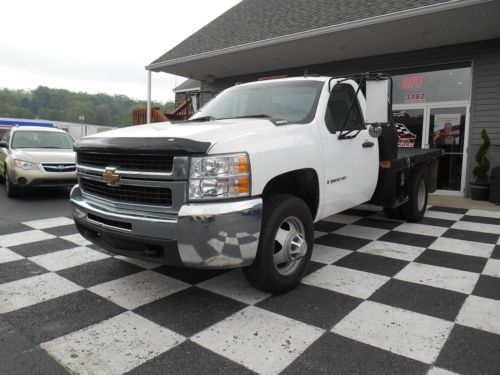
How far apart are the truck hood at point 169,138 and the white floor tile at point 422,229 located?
309cm

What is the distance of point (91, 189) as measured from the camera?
3221 millimetres

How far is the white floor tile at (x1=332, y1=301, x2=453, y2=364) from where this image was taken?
7.38ft

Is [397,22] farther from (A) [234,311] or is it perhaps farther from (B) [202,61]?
(A) [234,311]

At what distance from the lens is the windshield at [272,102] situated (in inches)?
142

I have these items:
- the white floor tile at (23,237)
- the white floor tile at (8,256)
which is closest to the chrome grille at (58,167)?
the white floor tile at (23,237)

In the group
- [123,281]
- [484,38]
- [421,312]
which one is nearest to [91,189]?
[123,281]

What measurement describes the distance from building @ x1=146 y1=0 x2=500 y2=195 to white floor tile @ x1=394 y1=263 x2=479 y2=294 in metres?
4.96

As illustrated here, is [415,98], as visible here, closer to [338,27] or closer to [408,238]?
[338,27]

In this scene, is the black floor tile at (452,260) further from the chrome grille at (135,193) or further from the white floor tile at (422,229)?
the chrome grille at (135,193)

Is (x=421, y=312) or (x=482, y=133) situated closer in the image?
(x=421, y=312)

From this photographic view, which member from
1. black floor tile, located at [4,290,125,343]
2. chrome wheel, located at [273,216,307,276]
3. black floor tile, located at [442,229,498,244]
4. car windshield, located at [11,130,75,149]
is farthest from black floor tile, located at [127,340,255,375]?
car windshield, located at [11,130,75,149]

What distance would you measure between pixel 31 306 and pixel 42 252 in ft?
4.62

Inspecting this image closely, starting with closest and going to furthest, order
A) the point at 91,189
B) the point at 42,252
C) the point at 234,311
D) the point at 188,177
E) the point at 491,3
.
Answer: the point at 188,177 → the point at 234,311 → the point at 91,189 → the point at 42,252 → the point at 491,3

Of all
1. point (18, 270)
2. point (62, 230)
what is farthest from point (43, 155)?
point (18, 270)
